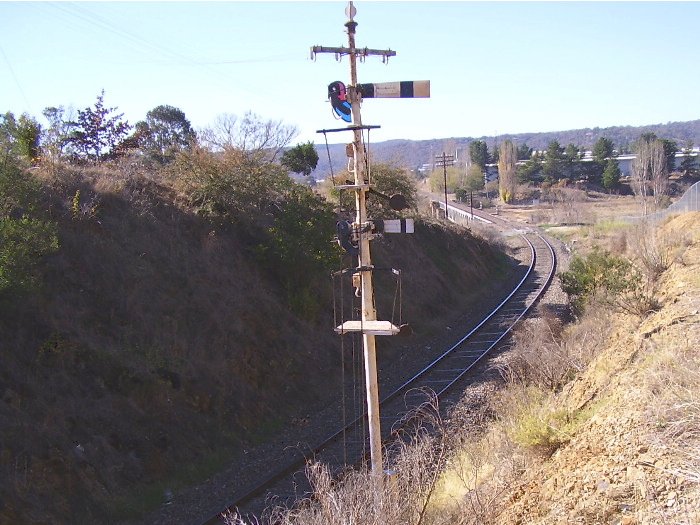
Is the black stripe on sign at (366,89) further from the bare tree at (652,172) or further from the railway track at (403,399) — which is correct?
the bare tree at (652,172)

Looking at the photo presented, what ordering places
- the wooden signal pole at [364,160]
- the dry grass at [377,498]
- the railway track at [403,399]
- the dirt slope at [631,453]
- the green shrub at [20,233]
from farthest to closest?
1. the green shrub at [20,233]
2. the railway track at [403,399]
3. the wooden signal pole at [364,160]
4. the dirt slope at [631,453]
5. the dry grass at [377,498]

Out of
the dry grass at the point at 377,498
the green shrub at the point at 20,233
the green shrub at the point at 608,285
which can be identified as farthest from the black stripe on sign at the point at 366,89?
the green shrub at the point at 608,285

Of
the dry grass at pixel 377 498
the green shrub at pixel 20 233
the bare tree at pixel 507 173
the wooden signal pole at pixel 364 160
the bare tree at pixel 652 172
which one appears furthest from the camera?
the bare tree at pixel 507 173

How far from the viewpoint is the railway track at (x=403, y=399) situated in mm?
11805

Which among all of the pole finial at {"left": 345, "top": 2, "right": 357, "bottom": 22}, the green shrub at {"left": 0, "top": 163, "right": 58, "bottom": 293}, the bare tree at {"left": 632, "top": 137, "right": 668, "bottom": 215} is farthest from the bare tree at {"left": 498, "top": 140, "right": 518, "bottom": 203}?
the pole finial at {"left": 345, "top": 2, "right": 357, "bottom": 22}

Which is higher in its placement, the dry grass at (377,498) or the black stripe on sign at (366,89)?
the black stripe on sign at (366,89)

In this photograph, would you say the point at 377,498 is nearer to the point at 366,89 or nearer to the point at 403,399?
the point at 366,89

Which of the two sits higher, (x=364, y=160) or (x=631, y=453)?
(x=364, y=160)

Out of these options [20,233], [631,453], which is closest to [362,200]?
[631,453]

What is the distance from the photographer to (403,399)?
16312 millimetres

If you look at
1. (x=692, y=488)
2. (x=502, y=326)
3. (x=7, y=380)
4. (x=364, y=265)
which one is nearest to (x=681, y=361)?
(x=692, y=488)

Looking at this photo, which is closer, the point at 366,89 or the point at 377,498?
the point at 377,498

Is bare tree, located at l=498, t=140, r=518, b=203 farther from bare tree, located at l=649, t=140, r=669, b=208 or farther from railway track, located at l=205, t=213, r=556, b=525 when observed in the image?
railway track, located at l=205, t=213, r=556, b=525

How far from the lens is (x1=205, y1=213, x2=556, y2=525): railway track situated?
38.7 ft
